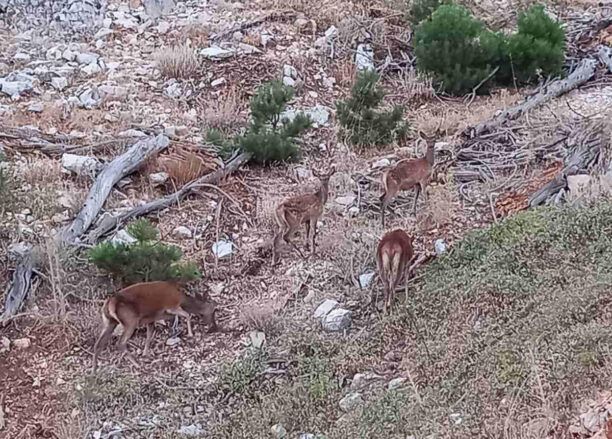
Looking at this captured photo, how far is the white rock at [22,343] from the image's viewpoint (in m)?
6.52

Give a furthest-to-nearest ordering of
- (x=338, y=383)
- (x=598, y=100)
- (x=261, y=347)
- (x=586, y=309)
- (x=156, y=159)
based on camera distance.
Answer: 1. (x=598, y=100)
2. (x=156, y=159)
3. (x=261, y=347)
4. (x=338, y=383)
5. (x=586, y=309)

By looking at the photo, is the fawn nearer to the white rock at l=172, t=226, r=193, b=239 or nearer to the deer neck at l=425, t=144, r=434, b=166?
the white rock at l=172, t=226, r=193, b=239

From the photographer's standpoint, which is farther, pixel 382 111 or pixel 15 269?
pixel 382 111

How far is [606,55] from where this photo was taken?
1106 centimetres

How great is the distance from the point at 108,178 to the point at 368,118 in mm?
2647

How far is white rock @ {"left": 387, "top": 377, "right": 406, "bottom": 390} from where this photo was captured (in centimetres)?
546

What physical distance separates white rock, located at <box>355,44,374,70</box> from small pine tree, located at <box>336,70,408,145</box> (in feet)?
6.56

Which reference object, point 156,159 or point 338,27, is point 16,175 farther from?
point 338,27

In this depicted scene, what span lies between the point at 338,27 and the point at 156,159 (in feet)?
14.7

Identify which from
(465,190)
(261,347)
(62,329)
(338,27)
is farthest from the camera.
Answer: (338,27)

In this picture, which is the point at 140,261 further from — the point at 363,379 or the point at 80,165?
the point at 80,165

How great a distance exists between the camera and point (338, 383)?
18.7ft

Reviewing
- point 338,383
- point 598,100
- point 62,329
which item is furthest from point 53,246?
point 598,100

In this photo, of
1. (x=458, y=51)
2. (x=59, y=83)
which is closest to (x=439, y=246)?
(x=458, y=51)
